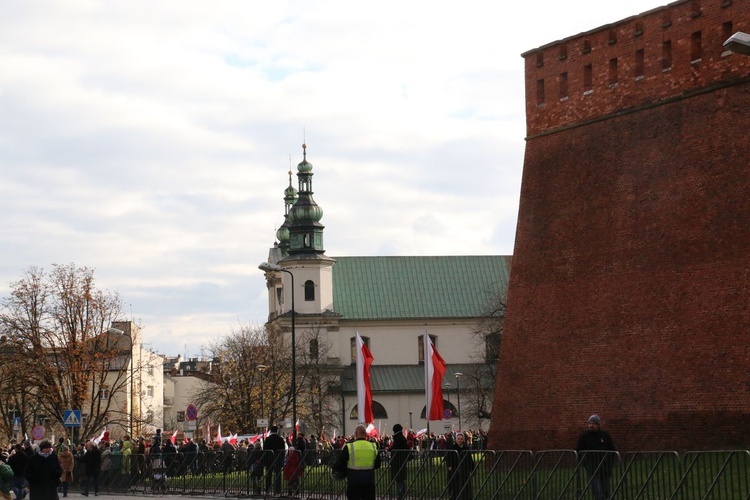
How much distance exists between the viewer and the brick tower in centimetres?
3139

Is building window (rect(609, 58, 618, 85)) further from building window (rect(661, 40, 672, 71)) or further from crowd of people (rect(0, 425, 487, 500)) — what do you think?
crowd of people (rect(0, 425, 487, 500))

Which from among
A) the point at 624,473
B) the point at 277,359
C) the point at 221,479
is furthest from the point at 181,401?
the point at 624,473

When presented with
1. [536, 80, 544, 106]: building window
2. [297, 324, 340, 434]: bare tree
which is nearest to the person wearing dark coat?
[536, 80, 544, 106]: building window

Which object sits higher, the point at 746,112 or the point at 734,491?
the point at 746,112

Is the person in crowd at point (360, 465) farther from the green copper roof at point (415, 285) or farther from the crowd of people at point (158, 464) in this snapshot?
the green copper roof at point (415, 285)

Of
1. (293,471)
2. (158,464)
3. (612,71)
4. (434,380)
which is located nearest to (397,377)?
(434,380)

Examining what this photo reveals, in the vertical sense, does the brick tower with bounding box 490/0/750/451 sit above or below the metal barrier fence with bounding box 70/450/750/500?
above

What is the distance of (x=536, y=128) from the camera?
125 feet

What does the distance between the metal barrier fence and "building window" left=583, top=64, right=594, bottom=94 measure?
38.5ft

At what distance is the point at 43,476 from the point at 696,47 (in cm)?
1859

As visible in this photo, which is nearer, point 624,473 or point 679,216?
point 624,473

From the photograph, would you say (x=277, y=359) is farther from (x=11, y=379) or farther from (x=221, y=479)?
(x=221, y=479)

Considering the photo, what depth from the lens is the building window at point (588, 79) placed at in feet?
119

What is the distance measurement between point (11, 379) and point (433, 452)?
149 ft
